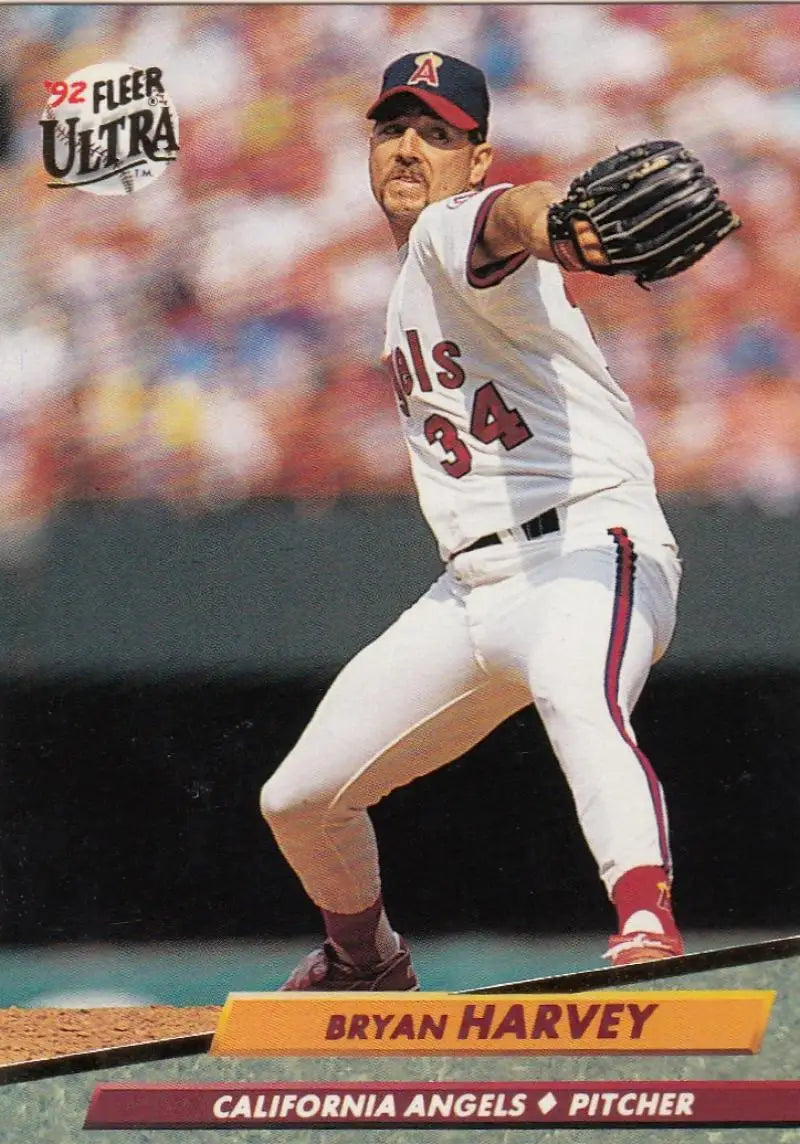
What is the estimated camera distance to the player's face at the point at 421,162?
3.96m

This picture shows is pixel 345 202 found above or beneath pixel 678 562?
above

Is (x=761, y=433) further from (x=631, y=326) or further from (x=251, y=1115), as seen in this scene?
(x=251, y=1115)

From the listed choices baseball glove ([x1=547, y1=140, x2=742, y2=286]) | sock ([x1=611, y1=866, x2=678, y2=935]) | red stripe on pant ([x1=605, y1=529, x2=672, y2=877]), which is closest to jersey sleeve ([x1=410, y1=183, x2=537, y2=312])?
baseball glove ([x1=547, y1=140, x2=742, y2=286])

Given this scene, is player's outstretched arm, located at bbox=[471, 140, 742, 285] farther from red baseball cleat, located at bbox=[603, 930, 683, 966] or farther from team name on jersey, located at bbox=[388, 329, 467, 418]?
red baseball cleat, located at bbox=[603, 930, 683, 966]

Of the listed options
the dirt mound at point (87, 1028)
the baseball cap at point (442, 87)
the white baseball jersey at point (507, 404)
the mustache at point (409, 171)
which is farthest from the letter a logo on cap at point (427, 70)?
the dirt mound at point (87, 1028)

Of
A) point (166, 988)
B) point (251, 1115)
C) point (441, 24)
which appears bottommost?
point (251, 1115)

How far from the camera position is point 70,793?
409 cm

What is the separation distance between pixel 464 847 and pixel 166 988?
0.73 metres

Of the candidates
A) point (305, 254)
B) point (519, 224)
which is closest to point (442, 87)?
point (305, 254)

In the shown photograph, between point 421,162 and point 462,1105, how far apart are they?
2.02 metres

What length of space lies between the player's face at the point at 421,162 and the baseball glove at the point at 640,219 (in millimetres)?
975

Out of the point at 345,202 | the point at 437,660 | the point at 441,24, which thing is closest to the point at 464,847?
the point at 437,660

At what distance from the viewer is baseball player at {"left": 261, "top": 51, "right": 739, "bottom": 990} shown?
3475 millimetres

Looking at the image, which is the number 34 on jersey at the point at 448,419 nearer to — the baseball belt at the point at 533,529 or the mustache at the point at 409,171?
the baseball belt at the point at 533,529
